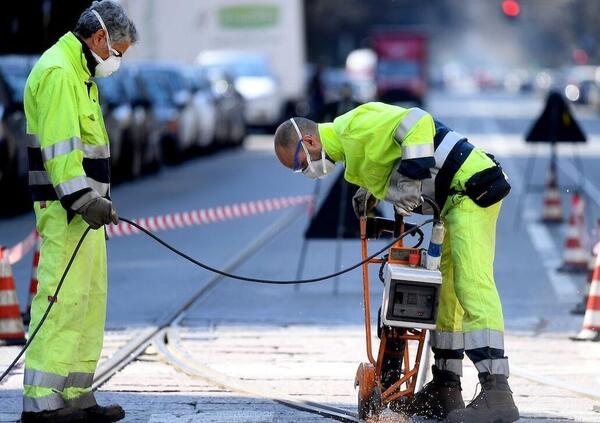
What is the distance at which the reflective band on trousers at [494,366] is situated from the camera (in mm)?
6969

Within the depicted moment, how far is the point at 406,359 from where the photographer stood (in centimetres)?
712

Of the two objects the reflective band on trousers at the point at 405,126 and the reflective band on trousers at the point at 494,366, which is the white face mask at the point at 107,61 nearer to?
the reflective band on trousers at the point at 405,126

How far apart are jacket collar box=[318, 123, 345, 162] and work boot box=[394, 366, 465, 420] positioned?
119cm

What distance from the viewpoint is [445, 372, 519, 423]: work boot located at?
6902mm

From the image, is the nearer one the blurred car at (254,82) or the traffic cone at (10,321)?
the traffic cone at (10,321)

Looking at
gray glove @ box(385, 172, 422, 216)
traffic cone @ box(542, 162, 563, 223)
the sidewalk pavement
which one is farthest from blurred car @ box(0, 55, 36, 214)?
gray glove @ box(385, 172, 422, 216)

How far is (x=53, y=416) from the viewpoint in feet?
23.0

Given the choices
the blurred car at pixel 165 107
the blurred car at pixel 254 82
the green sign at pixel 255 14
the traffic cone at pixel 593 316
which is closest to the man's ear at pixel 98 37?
the traffic cone at pixel 593 316

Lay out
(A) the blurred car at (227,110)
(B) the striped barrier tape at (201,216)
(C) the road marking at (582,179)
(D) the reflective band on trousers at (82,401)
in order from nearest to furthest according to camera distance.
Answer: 1. (D) the reflective band on trousers at (82,401)
2. (B) the striped barrier tape at (201,216)
3. (C) the road marking at (582,179)
4. (A) the blurred car at (227,110)

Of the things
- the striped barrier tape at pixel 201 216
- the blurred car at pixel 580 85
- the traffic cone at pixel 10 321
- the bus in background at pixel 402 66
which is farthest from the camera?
the bus in background at pixel 402 66

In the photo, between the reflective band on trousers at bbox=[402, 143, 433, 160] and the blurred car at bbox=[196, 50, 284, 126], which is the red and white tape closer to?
the reflective band on trousers at bbox=[402, 143, 433, 160]

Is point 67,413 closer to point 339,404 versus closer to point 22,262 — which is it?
point 339,404

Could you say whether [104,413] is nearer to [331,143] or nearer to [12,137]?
[331,143]

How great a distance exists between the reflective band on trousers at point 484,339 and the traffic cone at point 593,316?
11.2 feet
